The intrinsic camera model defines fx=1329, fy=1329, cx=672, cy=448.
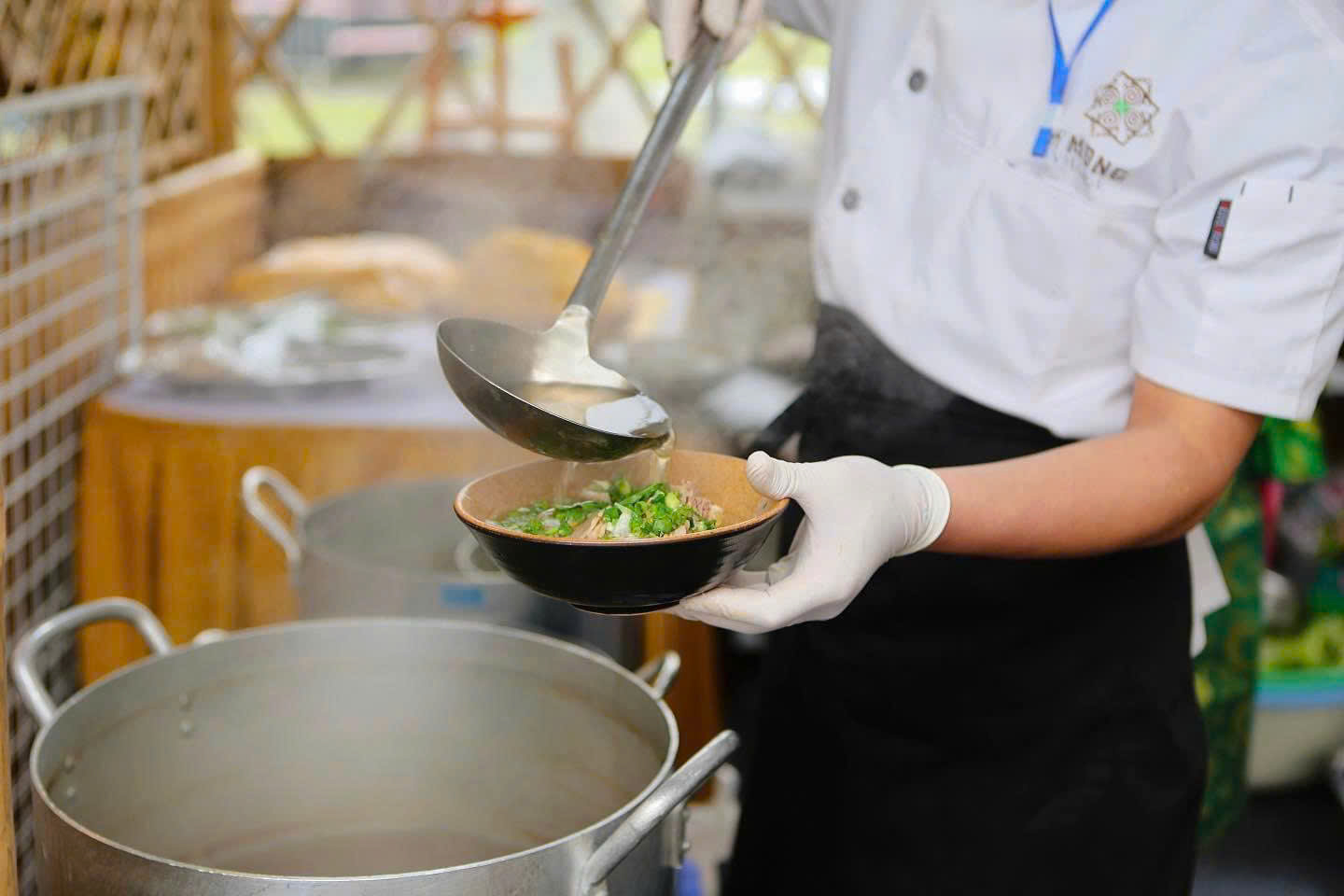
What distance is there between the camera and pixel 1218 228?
4.03 feet

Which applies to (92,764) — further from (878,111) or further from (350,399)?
(350,399)

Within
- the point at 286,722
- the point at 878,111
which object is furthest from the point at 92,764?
the point at 878,111

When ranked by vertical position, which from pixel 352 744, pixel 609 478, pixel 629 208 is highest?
pixel 629 208

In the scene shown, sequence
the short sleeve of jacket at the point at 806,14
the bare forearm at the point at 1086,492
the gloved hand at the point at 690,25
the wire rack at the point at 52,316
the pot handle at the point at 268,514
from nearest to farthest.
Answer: the bare forearm at the point at 1086,492
the gloved hand at the point at 690,25
the short sleeve of jacket at the point at 806,14
the pot handle at the point at 268,514
the wire rack at the point at 52,316

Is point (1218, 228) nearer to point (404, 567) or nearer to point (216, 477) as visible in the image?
point (404, 567)

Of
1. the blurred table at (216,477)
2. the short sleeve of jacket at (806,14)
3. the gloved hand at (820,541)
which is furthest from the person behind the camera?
the blurred table at (216,477)

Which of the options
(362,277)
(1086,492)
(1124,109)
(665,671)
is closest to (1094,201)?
(1124,109)

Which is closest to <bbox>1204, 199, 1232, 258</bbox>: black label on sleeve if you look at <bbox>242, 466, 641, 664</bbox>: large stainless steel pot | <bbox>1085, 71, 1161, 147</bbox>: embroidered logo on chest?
<bbox>1085, 71, 1161, 147</bbox>: embroidered logo on chest

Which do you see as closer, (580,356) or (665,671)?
(580,356)

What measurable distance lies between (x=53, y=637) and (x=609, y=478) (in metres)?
0.61

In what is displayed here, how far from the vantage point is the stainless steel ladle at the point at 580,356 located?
1139mm

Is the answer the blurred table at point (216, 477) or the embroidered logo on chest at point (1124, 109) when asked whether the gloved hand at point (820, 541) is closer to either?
the embroidered logo on chest at point (1124, 109)

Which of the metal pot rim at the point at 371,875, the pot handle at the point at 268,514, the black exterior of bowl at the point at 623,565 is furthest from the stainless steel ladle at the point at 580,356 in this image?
the pot handle at the point at 268,514

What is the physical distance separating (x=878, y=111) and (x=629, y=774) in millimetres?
778
